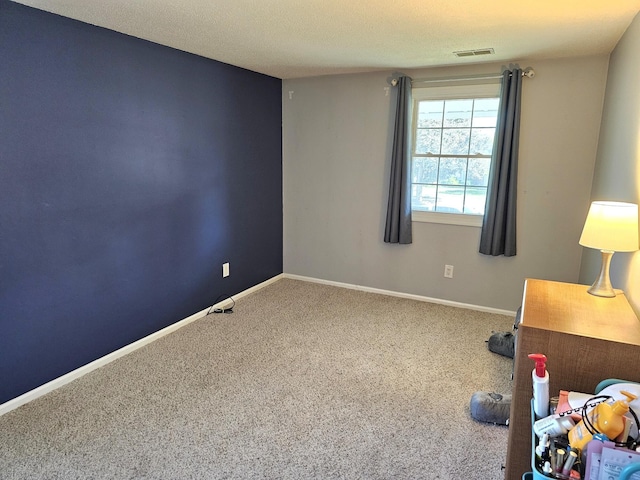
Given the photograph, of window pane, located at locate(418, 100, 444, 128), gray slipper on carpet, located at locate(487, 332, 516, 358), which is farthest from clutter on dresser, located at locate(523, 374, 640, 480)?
window pane, located at locate(418, 100, 444, 128)

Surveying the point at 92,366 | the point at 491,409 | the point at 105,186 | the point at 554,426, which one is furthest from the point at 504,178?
the point at 92,366

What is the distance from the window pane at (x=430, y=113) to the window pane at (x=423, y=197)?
1.85 feet

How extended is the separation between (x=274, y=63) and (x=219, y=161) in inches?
37.8

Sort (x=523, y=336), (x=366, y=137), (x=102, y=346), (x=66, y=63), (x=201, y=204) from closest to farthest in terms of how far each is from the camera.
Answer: (x=523, y=336), (x=66, y=63), (x=102, y=346), (x=201, y=204), (x=366, y=137)

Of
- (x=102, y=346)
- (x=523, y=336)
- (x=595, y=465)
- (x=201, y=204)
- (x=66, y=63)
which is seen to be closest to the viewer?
(x=595, y=465)

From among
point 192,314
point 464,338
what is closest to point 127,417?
point 192,314

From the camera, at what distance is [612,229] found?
1809 millimetres

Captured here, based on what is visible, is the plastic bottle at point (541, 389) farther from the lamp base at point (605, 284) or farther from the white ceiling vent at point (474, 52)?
the white ceiling vent at point (474, 52)

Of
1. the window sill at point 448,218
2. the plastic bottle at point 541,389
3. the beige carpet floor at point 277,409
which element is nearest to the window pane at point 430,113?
the window sill at point 448,218

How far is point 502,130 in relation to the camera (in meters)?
3.41

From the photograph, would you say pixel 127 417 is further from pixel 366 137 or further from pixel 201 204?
pixel 366 137

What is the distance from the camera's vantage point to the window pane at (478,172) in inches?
143

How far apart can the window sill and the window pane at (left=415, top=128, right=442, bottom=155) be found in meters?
0.57

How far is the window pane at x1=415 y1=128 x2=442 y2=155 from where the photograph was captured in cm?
380
